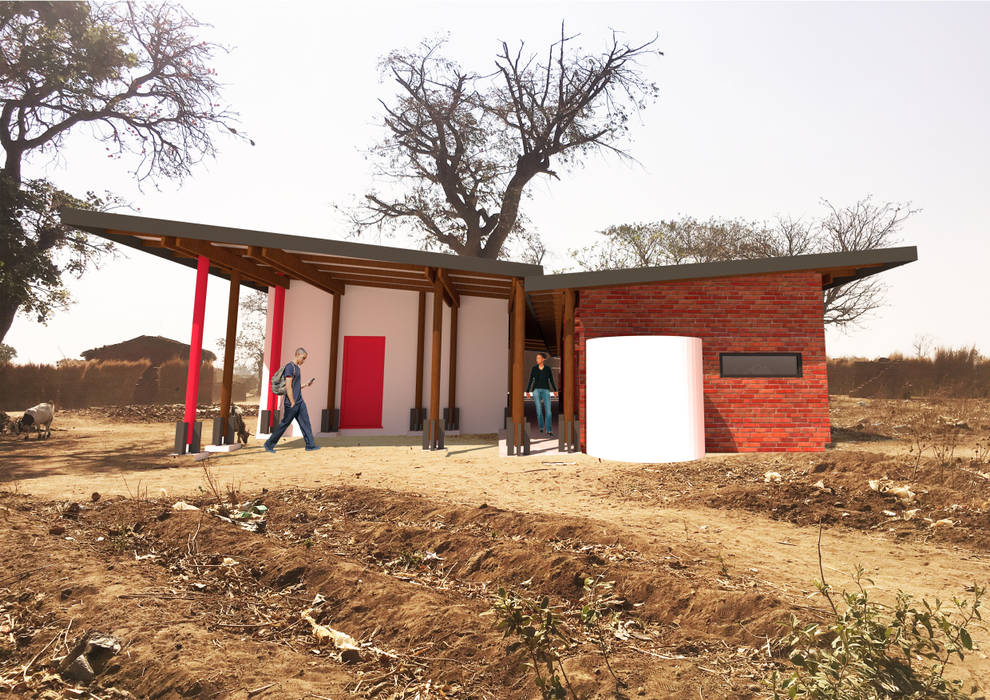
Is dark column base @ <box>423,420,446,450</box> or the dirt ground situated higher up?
dark column base @ <box>423,420,446,450</box>

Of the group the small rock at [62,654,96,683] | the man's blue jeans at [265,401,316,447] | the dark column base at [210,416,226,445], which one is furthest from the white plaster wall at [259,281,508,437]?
the small rock at [62,654,96,683]

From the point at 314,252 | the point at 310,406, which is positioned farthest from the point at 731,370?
the point at 310,406

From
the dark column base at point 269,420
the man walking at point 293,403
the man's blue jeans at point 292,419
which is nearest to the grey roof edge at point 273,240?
the man walking at point 293,403

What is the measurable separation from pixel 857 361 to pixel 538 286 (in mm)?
22615

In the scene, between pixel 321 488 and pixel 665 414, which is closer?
pixel 321 488

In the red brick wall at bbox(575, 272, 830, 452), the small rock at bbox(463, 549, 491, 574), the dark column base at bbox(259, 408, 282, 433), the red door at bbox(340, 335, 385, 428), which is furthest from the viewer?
the red door at bbox(340, 335, 385, 428)

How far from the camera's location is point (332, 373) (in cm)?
1257

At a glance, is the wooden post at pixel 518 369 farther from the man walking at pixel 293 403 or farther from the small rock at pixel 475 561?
the small rock at pixel 475 561

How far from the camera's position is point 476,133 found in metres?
27.3

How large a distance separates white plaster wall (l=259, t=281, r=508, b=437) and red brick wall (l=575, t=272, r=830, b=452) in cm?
447

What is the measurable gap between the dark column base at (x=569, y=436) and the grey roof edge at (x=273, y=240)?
3.03m

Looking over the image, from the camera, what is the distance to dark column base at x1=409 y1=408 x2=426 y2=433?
13.0 meters

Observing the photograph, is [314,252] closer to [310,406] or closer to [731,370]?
[310,406]

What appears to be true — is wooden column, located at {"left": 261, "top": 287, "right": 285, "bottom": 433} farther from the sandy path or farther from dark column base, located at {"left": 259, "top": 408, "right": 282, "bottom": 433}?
the sandy path
